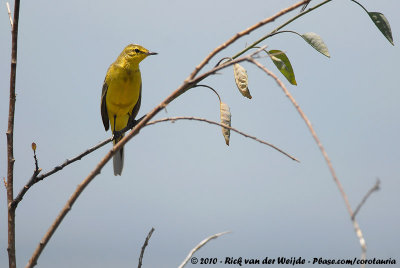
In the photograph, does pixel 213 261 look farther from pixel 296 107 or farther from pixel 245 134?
pixel 296 107

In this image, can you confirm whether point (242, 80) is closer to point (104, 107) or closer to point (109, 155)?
point (109, 155)

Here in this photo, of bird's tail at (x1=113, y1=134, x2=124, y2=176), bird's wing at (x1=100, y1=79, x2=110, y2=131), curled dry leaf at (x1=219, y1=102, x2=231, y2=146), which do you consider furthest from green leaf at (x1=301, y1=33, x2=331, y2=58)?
bird's tail at (x1=113, y1=134, x2=124, y2=176)

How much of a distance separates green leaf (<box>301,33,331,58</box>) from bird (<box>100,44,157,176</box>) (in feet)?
9.66

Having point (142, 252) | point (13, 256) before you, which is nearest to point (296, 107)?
point (142, 252)

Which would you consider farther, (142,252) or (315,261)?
(315,261)

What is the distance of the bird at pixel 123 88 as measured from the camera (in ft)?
16.9

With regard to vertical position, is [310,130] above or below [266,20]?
below

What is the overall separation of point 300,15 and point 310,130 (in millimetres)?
1376

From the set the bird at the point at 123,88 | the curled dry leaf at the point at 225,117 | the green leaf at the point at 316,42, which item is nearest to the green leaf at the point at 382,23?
the green leaf at the point at 316,42

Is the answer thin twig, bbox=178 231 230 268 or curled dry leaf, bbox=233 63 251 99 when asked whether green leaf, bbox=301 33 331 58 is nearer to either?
curled dry leaf, bbox=233 63 251 99

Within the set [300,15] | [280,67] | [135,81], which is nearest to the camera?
[300,15]

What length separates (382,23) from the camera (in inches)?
91.0

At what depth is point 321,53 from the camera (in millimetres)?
2336

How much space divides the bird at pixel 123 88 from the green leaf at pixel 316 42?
2.94 metres
